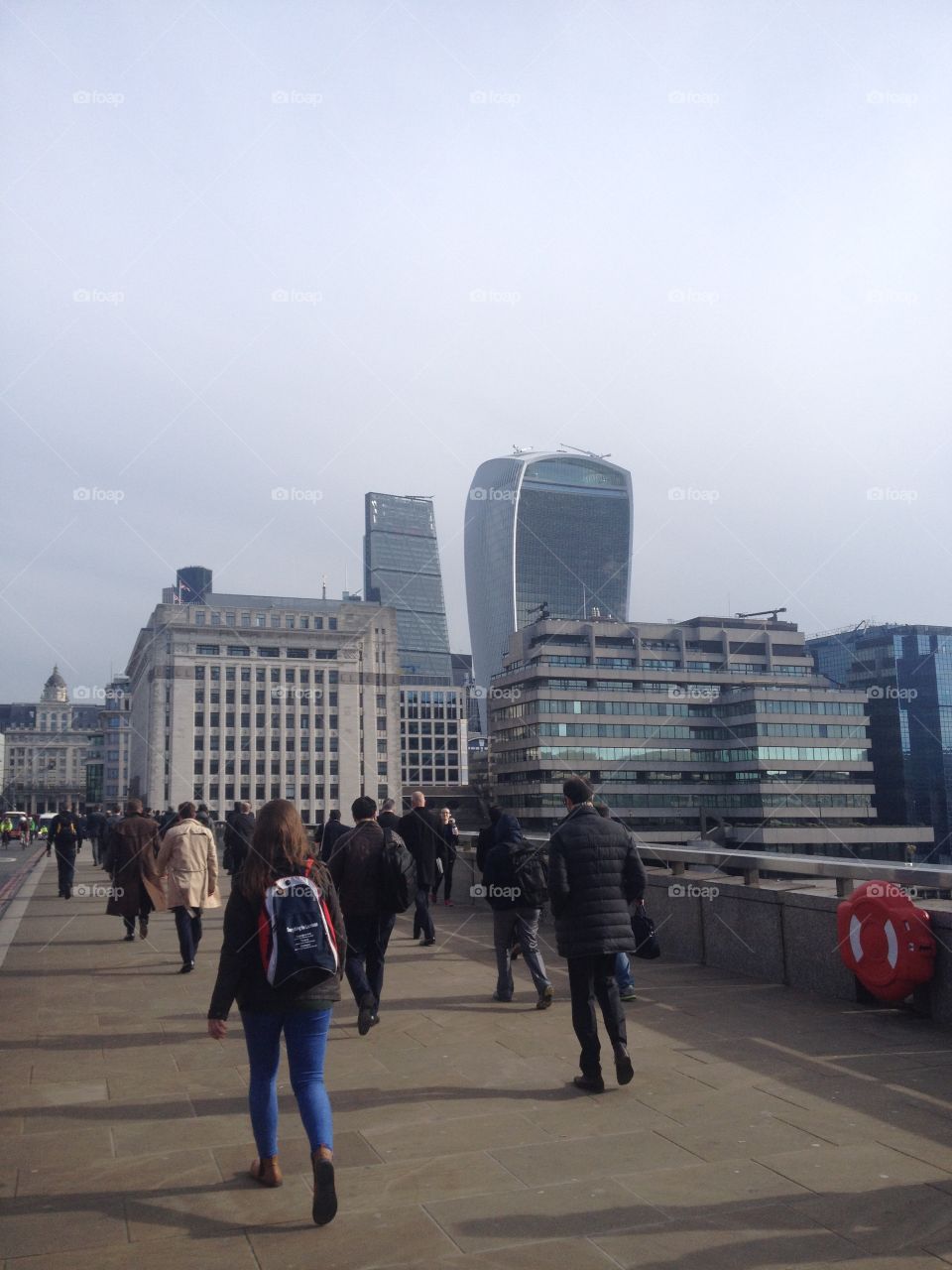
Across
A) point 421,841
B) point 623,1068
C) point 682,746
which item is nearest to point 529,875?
point 623,1068

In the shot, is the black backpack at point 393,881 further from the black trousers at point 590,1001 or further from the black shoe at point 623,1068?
the black shoe at point 623,1068

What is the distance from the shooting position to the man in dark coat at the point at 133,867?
13.2 metres

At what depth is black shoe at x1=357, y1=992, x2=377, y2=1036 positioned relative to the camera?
793 cm

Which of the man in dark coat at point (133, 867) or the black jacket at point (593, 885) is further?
the man in dark coat at point (133, 867)

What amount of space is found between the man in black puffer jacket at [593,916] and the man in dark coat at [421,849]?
18.3 feet

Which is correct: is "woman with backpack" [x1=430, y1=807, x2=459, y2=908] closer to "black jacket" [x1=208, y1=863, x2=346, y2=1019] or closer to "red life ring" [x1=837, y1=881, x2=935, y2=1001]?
"red life ring" [x1=837, y1=881, x2=935, y2=1001]

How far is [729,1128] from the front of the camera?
535 centimetres

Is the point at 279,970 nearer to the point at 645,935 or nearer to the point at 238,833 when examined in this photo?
the point at 645,935

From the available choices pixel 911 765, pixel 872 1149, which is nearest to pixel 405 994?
pixel 872 1149

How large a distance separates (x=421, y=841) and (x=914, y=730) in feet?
457

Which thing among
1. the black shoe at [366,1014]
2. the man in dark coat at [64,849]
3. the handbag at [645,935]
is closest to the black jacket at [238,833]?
the man in dark coat at [64,849]

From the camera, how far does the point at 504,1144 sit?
520 centimetres

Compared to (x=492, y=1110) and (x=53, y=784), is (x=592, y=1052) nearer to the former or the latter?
(x=492, y=1110)

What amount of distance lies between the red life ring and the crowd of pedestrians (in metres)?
1.81
